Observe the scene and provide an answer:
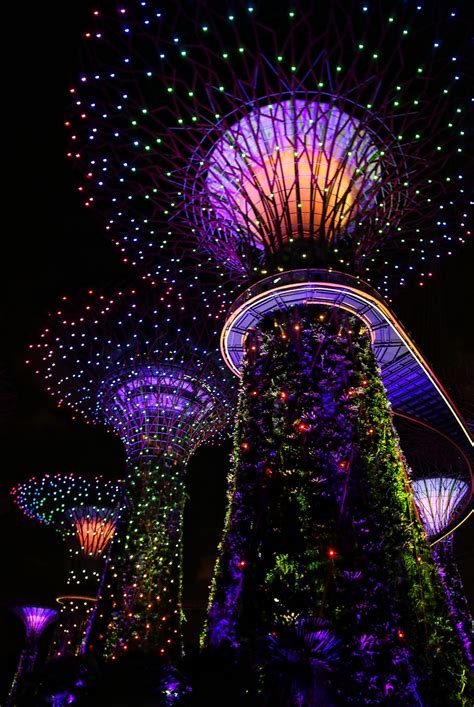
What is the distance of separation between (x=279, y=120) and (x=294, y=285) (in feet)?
11.5

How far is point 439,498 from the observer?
24172mm

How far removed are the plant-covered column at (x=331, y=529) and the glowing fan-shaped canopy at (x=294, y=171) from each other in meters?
2.16

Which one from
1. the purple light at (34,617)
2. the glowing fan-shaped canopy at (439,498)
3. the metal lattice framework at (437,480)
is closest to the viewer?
the metal lattice framework at (437,480)

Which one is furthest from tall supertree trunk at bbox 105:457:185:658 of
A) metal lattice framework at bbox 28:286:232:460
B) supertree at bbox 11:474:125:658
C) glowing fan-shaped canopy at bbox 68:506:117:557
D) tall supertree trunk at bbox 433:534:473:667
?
glowing fan-shaped canopy at bbox 68:506:117:557

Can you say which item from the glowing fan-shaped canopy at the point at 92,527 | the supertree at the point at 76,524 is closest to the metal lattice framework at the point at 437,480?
the supertree at the point at 76,524

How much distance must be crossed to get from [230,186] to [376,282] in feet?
19.7

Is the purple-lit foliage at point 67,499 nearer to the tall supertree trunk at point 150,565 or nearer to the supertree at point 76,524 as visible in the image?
the supertree at point 76,524

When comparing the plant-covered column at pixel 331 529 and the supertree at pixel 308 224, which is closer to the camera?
the plant-covered column at pixel 331 529

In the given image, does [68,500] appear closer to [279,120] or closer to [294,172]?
[294,172]

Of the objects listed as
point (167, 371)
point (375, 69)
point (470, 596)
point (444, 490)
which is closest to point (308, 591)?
point (375, 69)

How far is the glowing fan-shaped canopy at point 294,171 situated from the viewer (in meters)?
11.8

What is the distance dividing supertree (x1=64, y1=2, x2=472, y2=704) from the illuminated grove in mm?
42

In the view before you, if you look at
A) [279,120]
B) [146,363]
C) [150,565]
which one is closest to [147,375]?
[146,363]

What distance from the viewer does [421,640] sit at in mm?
8023
